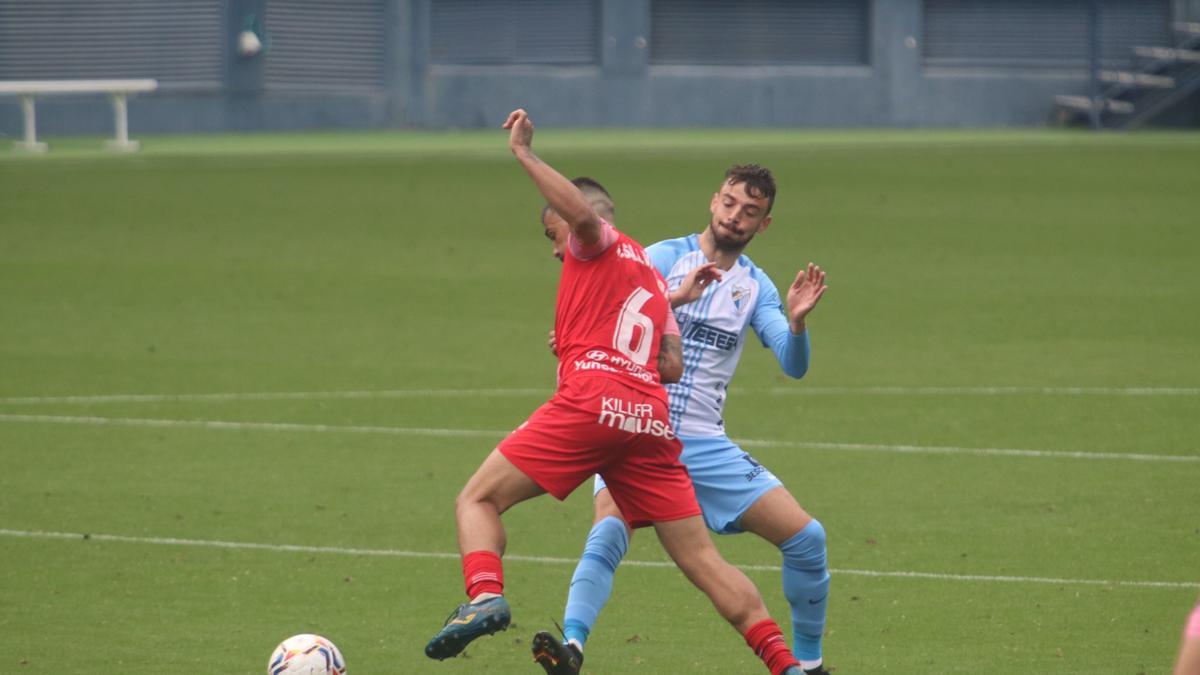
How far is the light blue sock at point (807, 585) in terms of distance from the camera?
A: 7.34 m

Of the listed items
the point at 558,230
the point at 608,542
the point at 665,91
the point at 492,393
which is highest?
the point at 558,230

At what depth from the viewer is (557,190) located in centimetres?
653

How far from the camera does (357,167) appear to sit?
101ft

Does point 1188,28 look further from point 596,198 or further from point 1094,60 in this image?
point 596,198

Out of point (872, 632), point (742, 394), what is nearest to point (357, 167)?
point (742, 394)

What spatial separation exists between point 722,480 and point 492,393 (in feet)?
25.2

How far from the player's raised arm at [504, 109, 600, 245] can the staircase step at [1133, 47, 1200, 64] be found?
3587cm

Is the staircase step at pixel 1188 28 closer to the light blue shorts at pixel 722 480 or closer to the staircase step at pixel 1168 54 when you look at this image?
the staircase step at pixel 1168 54

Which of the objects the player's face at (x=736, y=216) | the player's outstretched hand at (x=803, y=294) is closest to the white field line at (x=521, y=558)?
the player's outstretched hand at (x=803, y=294)

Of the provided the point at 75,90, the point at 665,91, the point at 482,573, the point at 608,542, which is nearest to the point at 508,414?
the point at 608,542

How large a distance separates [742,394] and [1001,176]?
15.7m

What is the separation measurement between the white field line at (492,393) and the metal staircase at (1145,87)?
2680 cm

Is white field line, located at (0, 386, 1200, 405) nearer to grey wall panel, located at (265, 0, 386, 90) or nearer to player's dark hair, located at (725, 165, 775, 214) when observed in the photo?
player's dark hair, located at (725, 165, 775, 214)

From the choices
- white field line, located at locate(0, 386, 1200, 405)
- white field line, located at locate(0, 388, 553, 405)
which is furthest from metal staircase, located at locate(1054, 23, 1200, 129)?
white field line, located at locate(0, 388, 553, 405)
